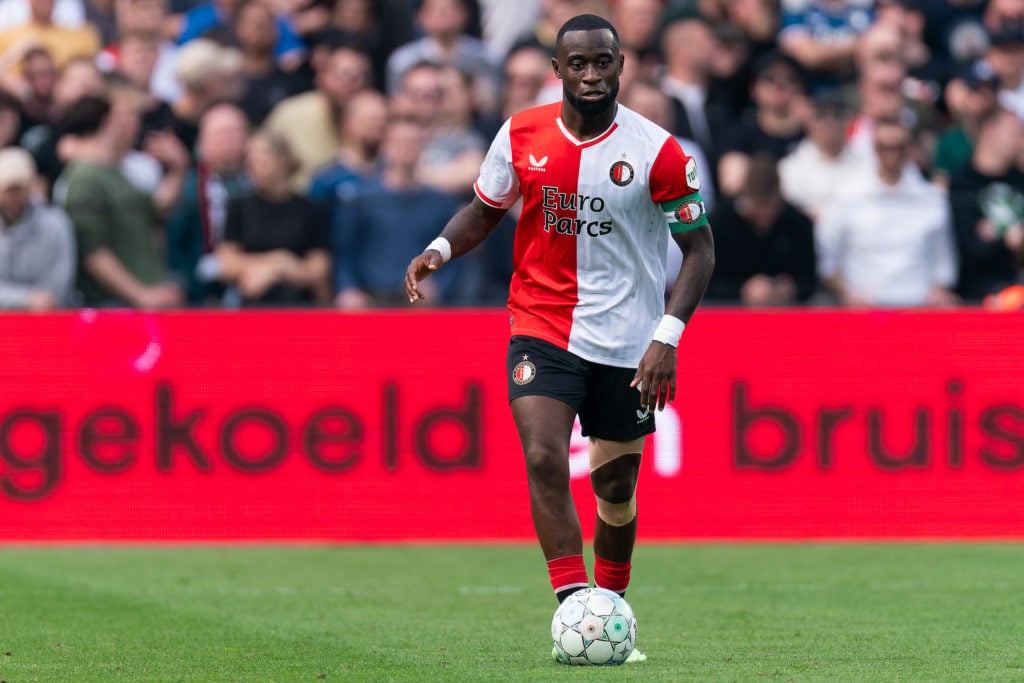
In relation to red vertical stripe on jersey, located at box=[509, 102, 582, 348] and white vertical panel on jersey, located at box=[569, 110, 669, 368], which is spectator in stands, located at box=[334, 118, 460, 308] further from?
white vertical panel on jersey, located at box=[569, 110, 669, 368]

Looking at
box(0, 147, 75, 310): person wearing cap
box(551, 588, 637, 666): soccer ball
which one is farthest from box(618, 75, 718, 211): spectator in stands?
box(551, 588, 637, 666): soccer ball

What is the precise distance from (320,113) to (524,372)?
27.1ft

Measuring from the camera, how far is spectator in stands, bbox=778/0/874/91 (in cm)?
1600

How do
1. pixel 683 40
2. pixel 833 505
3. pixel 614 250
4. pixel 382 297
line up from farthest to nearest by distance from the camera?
pixel 683 40 → pixel 382 297 → pixel 833 505 → pixel 614 250

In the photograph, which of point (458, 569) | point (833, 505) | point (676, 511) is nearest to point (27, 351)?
point (458, 569)

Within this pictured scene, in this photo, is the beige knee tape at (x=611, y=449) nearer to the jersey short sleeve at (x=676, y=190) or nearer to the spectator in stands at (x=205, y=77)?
the jersey short sleeve at (x=676, y=190)

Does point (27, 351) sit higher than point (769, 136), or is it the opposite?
point (769, 136)

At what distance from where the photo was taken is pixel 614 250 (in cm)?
666

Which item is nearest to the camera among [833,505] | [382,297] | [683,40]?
[833,505]

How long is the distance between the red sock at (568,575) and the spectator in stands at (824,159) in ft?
25.2

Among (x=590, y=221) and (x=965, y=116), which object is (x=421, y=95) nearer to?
(x=965, y=116)

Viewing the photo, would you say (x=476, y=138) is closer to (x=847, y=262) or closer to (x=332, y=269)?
(x=332, y=269)

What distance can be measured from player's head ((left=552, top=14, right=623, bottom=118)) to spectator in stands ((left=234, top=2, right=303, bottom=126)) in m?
8.90

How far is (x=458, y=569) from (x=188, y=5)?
7781mm
